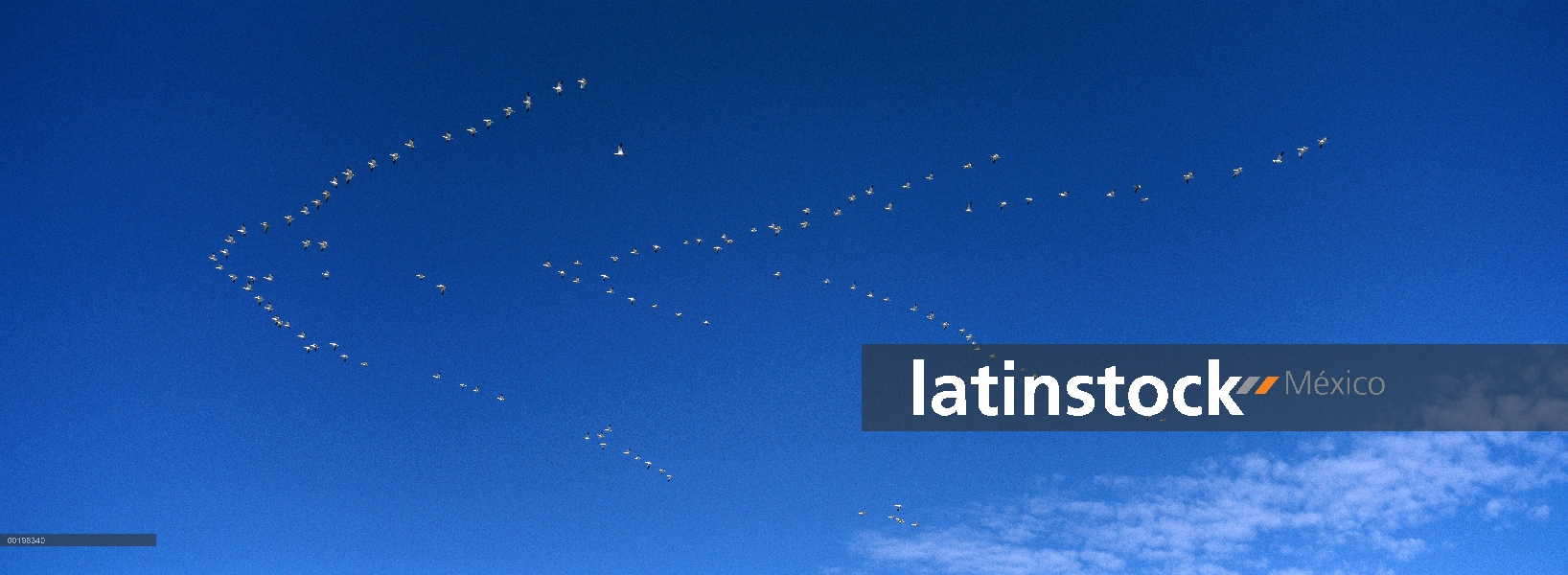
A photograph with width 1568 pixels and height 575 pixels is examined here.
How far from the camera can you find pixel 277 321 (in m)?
56.1

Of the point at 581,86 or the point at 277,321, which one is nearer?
the point at 581,86

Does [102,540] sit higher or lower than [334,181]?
lower

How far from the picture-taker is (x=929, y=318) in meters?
55.2

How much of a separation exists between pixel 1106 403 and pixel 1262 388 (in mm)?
7333

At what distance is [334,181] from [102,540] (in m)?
20.7

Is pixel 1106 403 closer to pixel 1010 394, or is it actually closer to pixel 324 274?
pixel 1010 394

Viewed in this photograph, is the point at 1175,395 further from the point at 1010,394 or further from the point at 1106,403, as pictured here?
the point at 1010,394

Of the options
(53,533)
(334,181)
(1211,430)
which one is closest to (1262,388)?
(1211,430)

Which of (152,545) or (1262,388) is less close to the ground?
(1262,388)

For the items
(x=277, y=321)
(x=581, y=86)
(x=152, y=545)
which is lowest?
(x=152, y=545)

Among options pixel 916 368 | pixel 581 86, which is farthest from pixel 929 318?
pixel 581 86

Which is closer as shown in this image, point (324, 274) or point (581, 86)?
point (581, 86)

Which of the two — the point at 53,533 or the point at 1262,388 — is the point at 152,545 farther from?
the point at 1262,388

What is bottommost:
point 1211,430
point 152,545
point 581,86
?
point 152,545
